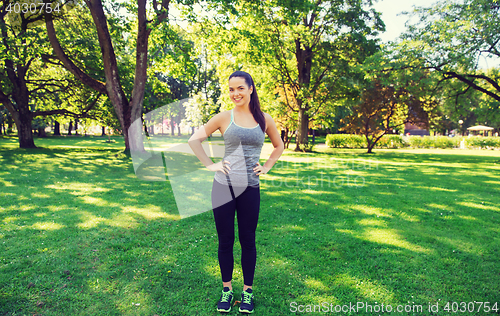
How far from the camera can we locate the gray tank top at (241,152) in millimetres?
2539

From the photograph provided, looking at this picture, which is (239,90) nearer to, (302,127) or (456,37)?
(456,37)

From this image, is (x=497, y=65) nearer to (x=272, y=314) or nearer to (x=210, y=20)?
(x=210, y=20)

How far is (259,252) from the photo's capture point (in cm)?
399

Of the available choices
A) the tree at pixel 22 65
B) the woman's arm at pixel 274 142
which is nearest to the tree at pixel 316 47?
the tree at pixel 22 65

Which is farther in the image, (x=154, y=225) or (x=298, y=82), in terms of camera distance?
(x=298, y=82)

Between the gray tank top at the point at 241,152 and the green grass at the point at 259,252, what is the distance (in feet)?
4.63

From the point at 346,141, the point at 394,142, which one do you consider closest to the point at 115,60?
the point at 346,141

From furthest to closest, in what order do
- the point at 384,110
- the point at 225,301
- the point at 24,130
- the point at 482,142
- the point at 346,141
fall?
1. the point at 482,142
2. the point at 346,141
3. the point at 384,110
4. the point at 24,130
5. the point at 225,301

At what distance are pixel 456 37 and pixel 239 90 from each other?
53.9ft

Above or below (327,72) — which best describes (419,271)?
below

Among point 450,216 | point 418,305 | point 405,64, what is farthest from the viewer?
point 405,64

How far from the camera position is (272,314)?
274cm

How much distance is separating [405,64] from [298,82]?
313 inches

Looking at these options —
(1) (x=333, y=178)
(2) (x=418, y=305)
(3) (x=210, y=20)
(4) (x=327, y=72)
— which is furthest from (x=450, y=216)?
(4) (x=327, y=72)
